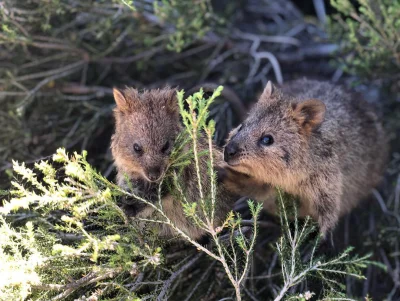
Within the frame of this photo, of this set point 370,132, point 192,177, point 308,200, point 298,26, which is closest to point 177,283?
point 192,177

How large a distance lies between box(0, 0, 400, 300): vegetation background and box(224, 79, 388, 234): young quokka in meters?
0.51

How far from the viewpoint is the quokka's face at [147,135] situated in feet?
10.8

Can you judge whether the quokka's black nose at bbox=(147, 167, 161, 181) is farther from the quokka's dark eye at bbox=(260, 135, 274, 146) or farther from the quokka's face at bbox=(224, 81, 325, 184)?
the quokka's dark eye at bbox=(260, 135, 274, 146)

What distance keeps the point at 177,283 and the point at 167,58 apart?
3.20 m

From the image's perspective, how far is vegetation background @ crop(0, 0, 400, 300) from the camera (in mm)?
4316

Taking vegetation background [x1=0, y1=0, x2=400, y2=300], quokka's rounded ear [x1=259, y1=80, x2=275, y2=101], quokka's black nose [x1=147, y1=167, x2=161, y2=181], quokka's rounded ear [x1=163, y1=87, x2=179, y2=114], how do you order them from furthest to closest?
vegetation background [x1=0, y1=0, x2=400, y2=300] < quokka's rounded ear [x1=259, y1=80, x2=275, y2=101] < quokka's rounded ear [x1=163, y1=87, x2=179, y2=114] < quokka's black nose [x1=147, y1=167, x2=161, y2=181]

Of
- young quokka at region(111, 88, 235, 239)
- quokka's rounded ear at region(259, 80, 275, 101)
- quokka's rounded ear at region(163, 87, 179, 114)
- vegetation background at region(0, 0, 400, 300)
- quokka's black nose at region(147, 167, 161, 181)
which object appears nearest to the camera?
quokka's black nose at region(147, 167, 161, 181)

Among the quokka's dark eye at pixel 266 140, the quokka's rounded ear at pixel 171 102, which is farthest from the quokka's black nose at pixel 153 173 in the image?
the quokka's dark eye at pixel 266 140

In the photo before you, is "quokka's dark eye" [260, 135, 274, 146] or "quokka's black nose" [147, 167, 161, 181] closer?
"quokka's black nose" [147, 167, 161, 181]

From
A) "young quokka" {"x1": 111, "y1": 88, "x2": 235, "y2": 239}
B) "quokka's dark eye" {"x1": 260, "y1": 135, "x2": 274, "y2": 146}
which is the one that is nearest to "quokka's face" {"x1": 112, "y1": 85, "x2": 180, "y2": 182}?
"young quokka" {"x1": 111, "y1": 88, "x2": 235, "y2": 239}

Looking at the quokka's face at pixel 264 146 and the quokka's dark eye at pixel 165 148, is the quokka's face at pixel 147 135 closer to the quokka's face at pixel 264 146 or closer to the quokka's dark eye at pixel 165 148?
the quokka's dark eye at pixel 165 148

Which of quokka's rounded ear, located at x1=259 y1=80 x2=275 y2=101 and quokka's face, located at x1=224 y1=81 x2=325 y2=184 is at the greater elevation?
quokka's rounded ear, located at x1=259 y1=80 x2=275 y2=101

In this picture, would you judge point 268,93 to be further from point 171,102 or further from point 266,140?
point 171,102

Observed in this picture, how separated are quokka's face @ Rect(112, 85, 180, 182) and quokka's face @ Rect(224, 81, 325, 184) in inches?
19.9
